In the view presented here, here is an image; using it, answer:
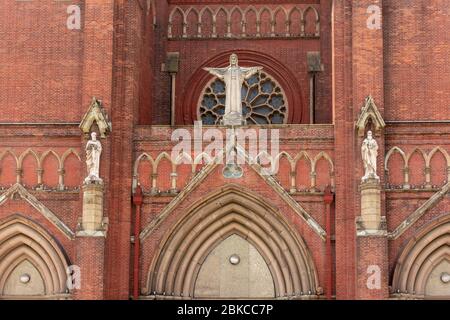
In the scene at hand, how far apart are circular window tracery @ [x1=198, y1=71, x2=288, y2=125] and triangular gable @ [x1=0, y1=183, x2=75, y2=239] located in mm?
7146

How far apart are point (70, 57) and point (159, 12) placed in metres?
4.91

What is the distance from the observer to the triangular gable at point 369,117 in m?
32.3

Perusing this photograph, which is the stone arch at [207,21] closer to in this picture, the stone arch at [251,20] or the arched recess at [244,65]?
the arched recess at [244,65]

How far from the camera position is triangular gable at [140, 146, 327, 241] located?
3258 cm

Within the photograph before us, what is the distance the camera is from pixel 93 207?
32.0m

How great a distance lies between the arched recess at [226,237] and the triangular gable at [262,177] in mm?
439

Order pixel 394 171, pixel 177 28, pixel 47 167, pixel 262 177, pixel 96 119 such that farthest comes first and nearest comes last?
pixel 177 28
pixel 47 167
pixel 262 177
pixel 394 171
pixel 96 119

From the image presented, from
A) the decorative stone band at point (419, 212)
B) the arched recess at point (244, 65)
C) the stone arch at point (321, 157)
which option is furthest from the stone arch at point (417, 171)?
the arched recess at point (244, 65)

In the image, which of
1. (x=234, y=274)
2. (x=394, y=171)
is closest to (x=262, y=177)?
(x=234, y=274)

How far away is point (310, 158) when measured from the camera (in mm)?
→ 33094

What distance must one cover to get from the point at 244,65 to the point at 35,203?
9112mm

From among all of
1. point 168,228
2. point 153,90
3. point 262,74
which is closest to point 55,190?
point 168,228

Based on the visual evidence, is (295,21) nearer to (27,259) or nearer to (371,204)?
(371,204)
